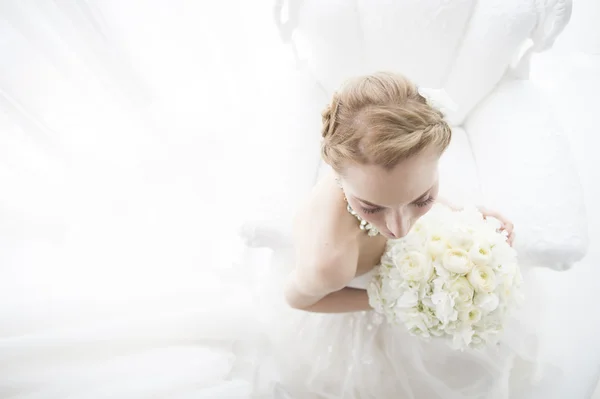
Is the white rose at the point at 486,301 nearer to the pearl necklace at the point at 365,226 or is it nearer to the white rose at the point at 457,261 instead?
the white rose at the point at 457,261

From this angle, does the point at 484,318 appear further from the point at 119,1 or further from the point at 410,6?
the point at 119,1

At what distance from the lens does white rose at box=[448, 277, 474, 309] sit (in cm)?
78

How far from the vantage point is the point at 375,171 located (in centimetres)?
66

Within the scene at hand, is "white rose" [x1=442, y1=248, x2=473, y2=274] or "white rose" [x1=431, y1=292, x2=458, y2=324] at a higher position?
"white rose" [x1=442, y1=248, x2=473, y2=274]

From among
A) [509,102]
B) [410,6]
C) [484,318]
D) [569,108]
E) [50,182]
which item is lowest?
[569,108]

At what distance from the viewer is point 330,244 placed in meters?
0.84

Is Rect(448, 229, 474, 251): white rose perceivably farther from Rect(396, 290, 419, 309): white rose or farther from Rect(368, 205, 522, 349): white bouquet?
Rect(396, 290, 419, 309): white rose

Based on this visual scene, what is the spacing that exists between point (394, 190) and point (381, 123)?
0.38 feet

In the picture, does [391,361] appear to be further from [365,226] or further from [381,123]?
[381,123]

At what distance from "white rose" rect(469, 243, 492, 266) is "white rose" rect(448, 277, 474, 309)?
0.05 metres

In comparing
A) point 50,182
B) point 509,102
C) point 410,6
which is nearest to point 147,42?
point 50,182

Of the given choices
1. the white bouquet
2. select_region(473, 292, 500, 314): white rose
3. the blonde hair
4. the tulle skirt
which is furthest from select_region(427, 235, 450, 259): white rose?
the tulle skirt

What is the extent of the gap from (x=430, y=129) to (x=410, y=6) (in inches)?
27.8

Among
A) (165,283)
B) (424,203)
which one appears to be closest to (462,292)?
(424,203)
